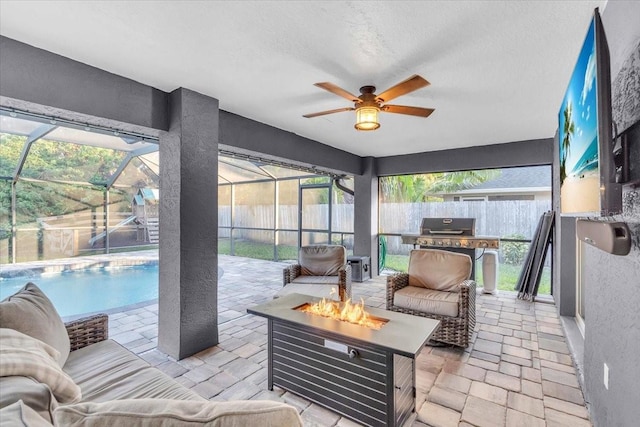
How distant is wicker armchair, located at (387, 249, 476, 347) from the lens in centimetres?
302

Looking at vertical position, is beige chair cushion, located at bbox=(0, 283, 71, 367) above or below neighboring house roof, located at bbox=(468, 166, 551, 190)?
below

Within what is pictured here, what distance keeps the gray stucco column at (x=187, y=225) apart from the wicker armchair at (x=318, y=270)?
1240mm

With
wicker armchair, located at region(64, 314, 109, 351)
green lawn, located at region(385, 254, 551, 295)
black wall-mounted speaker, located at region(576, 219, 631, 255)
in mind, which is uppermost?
black wall-mounted speaker, located at region(576, 219, 631, 255)

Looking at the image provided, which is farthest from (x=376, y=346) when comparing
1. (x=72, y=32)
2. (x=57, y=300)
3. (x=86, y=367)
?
(x=57, y=300)

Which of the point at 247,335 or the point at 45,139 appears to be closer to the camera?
the point at 247,335

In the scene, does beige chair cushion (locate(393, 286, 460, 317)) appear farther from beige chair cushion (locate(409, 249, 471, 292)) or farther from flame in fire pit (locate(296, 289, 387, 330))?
flame in fire pit (locate(296, 289, 387, 330))

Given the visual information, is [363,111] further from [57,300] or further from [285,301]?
[57,300]

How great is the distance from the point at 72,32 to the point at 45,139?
4.89 m

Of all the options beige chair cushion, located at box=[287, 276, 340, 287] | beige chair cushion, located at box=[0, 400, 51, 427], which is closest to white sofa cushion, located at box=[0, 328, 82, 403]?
beige chair cushion, located at box=[0, 400, 51, 427]

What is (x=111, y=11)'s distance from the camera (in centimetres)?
178

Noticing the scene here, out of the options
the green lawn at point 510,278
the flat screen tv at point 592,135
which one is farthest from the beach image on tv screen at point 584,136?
the green lawn at point 510,278

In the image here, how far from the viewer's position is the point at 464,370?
2670mm

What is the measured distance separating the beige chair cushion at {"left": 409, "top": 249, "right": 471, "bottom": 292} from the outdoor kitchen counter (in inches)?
54.0

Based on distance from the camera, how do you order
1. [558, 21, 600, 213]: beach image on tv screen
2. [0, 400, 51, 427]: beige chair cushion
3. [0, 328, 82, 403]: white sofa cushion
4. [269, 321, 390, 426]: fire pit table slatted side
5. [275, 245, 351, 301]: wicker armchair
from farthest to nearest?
[275, 245, 351, 301]: wicker armchair < [269, 321, 390, 426]: fire pit table slatted side < [558, 21, 600, 213]: beach image on tv screen < [0, 328, 82, 403]: white sofa cushion < [0, 400, 51, 427]: beige chair cushion
